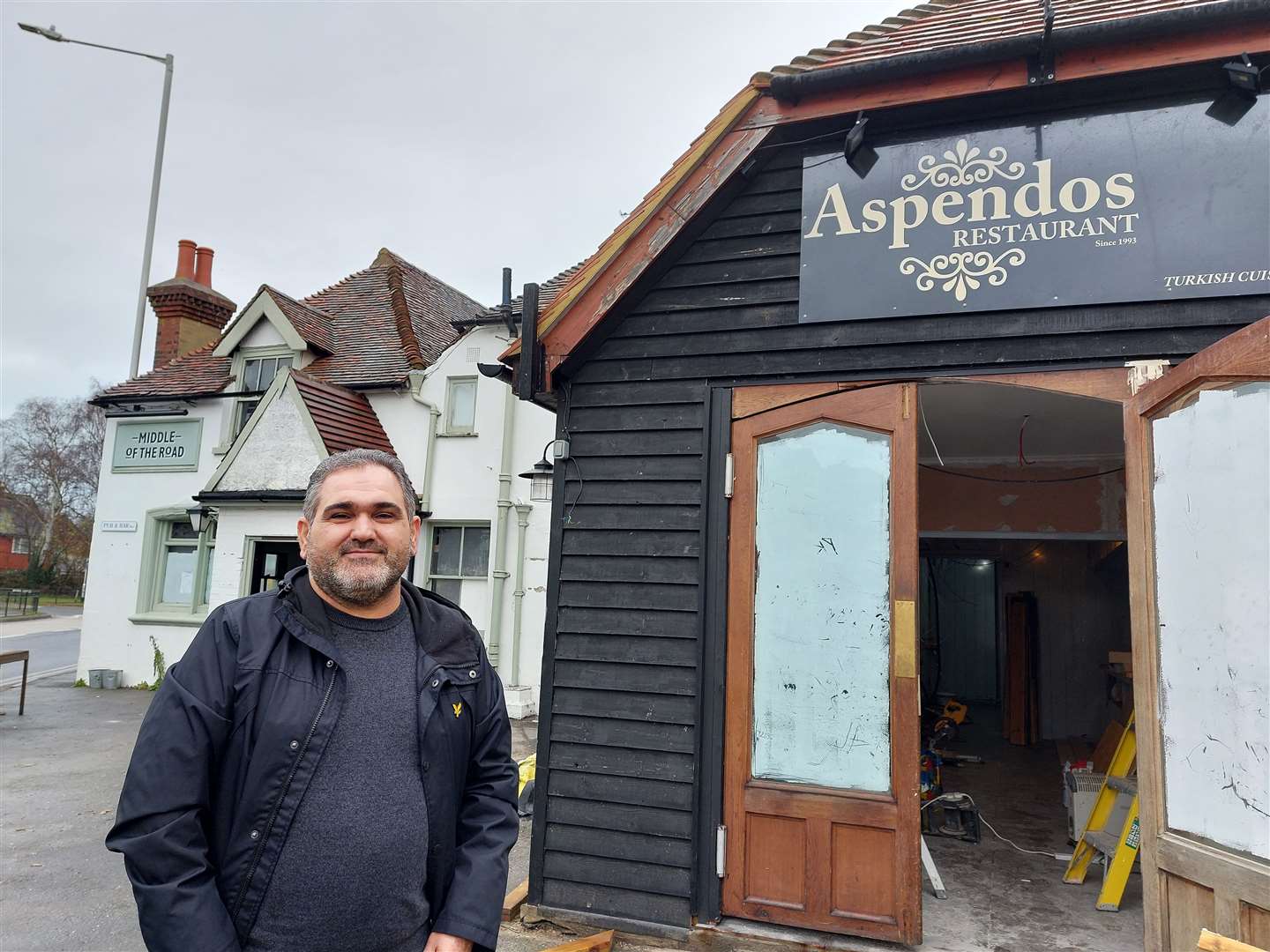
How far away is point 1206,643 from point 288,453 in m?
11.4

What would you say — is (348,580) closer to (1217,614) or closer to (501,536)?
(1217,614)

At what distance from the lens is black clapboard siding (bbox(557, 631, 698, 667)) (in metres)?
4.27

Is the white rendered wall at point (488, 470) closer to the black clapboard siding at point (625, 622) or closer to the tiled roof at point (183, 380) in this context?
the tiled roof at point (183, 380)

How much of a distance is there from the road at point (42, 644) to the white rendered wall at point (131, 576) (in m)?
1.89

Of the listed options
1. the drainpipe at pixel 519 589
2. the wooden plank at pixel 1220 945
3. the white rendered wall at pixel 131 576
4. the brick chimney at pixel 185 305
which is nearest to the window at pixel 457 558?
the drainpipe at pixel 519 589

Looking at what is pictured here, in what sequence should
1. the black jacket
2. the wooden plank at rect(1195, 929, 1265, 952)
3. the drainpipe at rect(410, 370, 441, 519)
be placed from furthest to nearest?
the drainpipe at rect(410, 370, 441, 519)
the wooden plank at rect(1195, 929, 1265, 952)
the black jacket

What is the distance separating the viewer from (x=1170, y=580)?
10.7 feet

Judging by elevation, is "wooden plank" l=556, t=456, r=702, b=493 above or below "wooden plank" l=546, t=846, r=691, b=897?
above

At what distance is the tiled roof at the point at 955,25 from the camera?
3779 millimetres

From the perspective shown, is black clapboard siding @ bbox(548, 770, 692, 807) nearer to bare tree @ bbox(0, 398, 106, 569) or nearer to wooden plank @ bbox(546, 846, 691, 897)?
wooden plank @ bbox(546, 846, 691, 897)

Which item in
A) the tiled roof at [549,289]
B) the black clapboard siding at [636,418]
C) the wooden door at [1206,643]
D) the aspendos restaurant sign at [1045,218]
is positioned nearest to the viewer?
the wooden door at [1206,643]

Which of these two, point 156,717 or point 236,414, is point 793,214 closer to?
point 156,717

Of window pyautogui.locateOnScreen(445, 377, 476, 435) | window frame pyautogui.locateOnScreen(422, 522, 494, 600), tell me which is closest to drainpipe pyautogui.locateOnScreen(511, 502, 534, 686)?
window frame pyautogui.locateOnScreen(422, 522, 494, 600)

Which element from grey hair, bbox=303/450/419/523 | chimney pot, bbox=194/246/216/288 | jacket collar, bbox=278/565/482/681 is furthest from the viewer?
chimney pot, bbox=194/246/216/288
